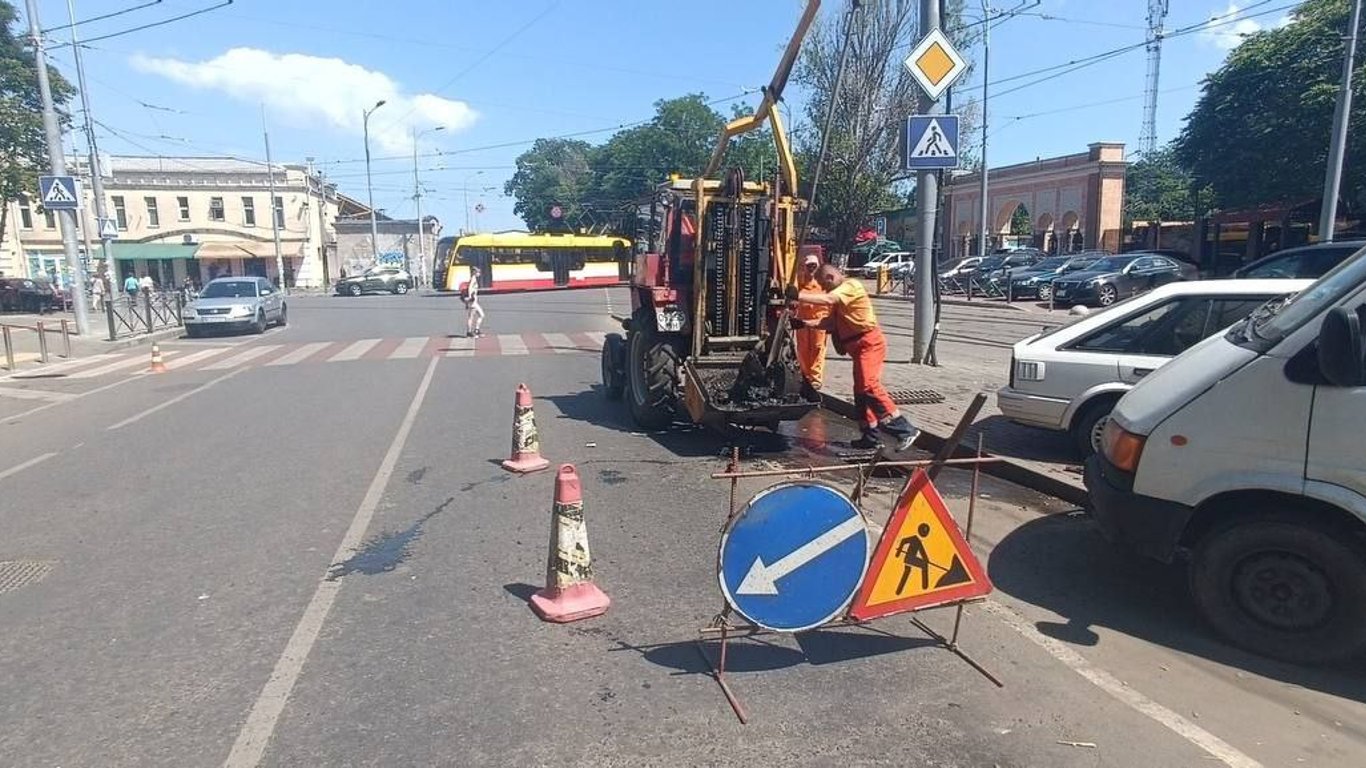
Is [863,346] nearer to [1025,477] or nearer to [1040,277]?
[1025,477]

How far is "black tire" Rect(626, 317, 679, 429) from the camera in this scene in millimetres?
8594

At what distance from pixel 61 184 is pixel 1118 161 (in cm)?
5158

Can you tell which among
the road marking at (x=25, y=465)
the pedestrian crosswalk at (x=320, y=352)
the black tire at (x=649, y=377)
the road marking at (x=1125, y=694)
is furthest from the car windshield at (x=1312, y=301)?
the pedestrian crosswalk at (x=320, y=352)

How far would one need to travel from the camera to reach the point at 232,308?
73.7 feet

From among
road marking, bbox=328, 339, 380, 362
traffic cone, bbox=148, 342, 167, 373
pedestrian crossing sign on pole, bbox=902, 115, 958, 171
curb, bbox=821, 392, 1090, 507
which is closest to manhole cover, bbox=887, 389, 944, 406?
curb, bbox=821, 392, 1090, 507

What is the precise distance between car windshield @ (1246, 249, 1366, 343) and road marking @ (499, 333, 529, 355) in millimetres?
14271

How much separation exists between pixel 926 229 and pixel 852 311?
475cm

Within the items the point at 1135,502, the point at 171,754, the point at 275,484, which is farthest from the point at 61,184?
the point at 1135,502

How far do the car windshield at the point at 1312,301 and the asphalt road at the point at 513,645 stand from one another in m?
1.52

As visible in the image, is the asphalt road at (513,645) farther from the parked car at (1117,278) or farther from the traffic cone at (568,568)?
the parked car at (1117,278)

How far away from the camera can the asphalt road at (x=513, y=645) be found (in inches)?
131

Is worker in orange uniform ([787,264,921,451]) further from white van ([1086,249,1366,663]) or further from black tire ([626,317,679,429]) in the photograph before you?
white van ([1086,249,1366,663])

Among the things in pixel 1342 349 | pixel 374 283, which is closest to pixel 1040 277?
pixel 1342 349

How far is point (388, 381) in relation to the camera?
13.4 metres
